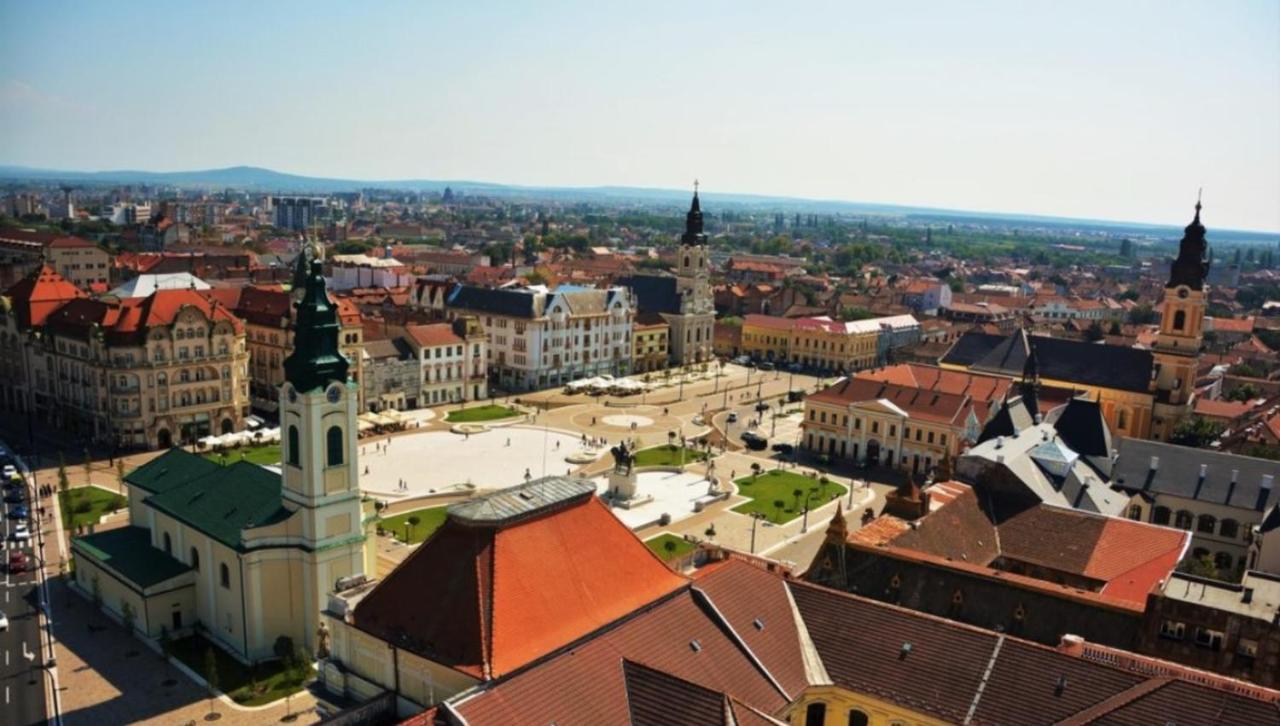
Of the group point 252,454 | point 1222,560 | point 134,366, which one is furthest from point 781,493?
point 134,366

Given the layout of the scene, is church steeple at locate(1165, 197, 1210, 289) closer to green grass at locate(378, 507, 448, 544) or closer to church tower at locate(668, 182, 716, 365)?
church tower at locate(668, 182, 716, 365)

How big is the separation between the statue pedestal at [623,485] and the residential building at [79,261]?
10875 cm

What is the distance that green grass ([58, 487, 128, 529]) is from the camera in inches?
2481

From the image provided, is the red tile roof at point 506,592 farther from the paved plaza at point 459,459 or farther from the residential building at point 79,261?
the residential building at point 79,261

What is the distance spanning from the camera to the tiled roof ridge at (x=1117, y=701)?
96.9ft

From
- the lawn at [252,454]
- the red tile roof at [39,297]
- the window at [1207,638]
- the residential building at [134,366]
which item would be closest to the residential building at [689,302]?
the residential building at [134,366]

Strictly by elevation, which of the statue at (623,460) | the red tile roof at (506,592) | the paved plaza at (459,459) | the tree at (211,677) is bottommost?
the paved plaza at (459,459)

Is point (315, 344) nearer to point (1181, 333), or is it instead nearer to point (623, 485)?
point (623, 485)

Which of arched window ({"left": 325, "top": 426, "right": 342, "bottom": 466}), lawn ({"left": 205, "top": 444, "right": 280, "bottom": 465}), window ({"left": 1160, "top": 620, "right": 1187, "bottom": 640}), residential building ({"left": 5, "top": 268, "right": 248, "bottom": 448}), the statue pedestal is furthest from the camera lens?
residential building ({"left": 5, "top": 268, "right": 248, "bottom": 448})

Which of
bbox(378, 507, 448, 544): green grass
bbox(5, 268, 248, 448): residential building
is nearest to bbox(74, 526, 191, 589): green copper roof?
bbox(378, 507, 448, 544): green grass

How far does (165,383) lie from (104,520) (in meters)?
21.9

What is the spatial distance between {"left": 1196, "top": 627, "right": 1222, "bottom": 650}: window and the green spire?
38355mm

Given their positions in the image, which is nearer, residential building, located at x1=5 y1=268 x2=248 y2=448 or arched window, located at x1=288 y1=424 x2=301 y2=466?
arched window, located at x1=288 y1=424 x2=301 y2=466

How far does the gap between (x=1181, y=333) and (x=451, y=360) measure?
76.0 m
